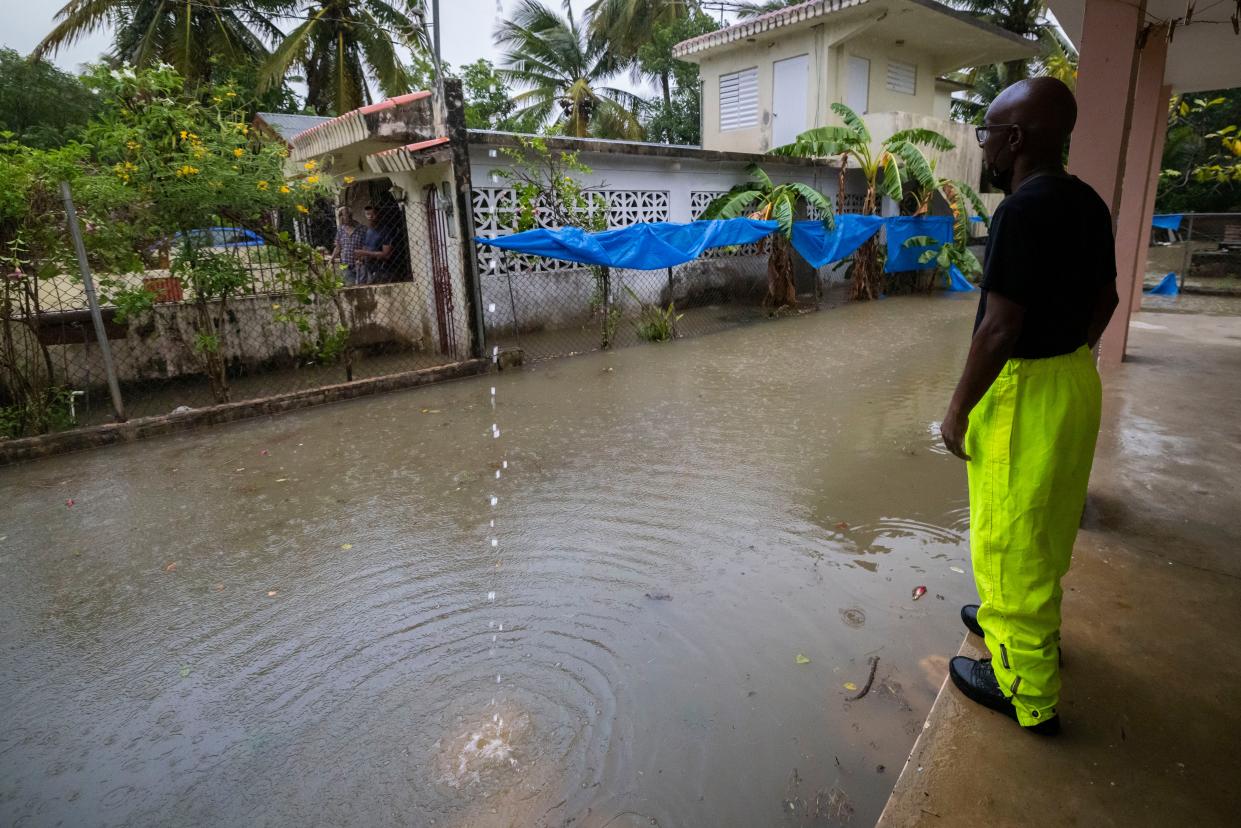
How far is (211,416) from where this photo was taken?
598cm

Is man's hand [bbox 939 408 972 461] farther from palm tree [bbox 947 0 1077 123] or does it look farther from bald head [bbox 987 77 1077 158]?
palm tree [bbox 947 0 1077 123]

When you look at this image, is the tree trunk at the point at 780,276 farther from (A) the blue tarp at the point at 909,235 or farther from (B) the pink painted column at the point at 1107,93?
(B) the pink painted column at the point at 1107,93

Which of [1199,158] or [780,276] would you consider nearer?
[780,276]

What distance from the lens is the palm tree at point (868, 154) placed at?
Answer: 1201 cm

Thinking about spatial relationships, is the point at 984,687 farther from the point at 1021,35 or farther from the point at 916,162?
the point at 1021,35

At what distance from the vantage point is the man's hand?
1.93 metres

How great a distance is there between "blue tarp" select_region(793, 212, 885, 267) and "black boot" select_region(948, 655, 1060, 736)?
9.65m

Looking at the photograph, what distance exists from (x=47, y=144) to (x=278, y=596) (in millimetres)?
21411

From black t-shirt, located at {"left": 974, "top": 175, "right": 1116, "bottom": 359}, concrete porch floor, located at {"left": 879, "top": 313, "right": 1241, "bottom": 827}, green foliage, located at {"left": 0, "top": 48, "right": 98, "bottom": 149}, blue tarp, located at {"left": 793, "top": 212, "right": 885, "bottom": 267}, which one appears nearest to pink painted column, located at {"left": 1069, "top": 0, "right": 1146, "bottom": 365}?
concrete porch floor, located at {"left": 879, "top": 313, "right": 1241, "bottom": 827}

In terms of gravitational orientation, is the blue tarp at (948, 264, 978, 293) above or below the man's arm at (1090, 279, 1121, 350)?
below

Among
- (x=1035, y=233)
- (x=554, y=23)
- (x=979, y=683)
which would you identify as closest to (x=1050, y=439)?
(x=1035, y=233)

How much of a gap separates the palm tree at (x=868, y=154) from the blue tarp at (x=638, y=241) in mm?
2975

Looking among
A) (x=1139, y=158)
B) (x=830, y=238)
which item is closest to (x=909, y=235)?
(x=830, y=238)

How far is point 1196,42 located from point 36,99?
85.8 ft
